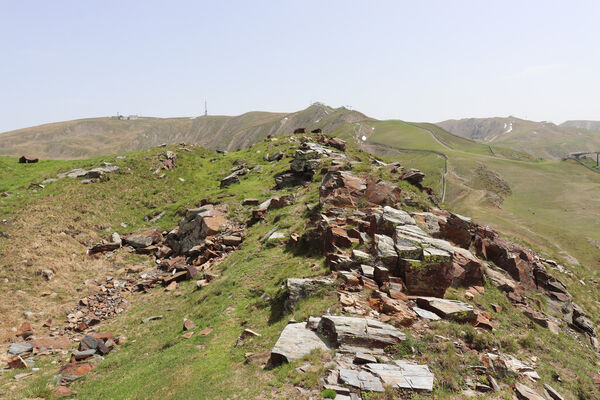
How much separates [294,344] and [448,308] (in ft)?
24.8

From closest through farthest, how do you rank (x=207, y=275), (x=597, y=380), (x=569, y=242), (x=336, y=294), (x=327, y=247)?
1. (x=597, y=380)
2. (x=336, y=294)
3. (x=327, y=247)
4. (x=207, y=275)
5. (x=569, y=242)

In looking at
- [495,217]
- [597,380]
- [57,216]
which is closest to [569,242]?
[495,217]

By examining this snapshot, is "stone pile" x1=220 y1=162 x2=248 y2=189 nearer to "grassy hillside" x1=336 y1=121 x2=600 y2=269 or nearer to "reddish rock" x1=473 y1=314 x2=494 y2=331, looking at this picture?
"reddish rock" x1=473 y1=314 x2=494 y2=331

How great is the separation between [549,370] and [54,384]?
20612 millimetres

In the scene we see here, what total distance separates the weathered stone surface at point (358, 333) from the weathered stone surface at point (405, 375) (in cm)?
94

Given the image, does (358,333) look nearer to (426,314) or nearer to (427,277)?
(426,314)

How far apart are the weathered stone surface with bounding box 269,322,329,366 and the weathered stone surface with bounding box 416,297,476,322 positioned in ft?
19.0

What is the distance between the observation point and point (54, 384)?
12.6 metres

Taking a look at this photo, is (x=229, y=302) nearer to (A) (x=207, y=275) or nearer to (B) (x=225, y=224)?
(A) (x=207, y=275)

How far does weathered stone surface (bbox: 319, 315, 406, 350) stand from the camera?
11.0 m

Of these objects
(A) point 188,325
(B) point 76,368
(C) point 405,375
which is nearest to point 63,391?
(B) point 76,368

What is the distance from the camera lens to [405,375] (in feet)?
31.7

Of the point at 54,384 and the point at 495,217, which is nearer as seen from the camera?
the point at 54,384

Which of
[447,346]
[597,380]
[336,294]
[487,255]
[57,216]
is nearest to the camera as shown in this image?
[447,346]
